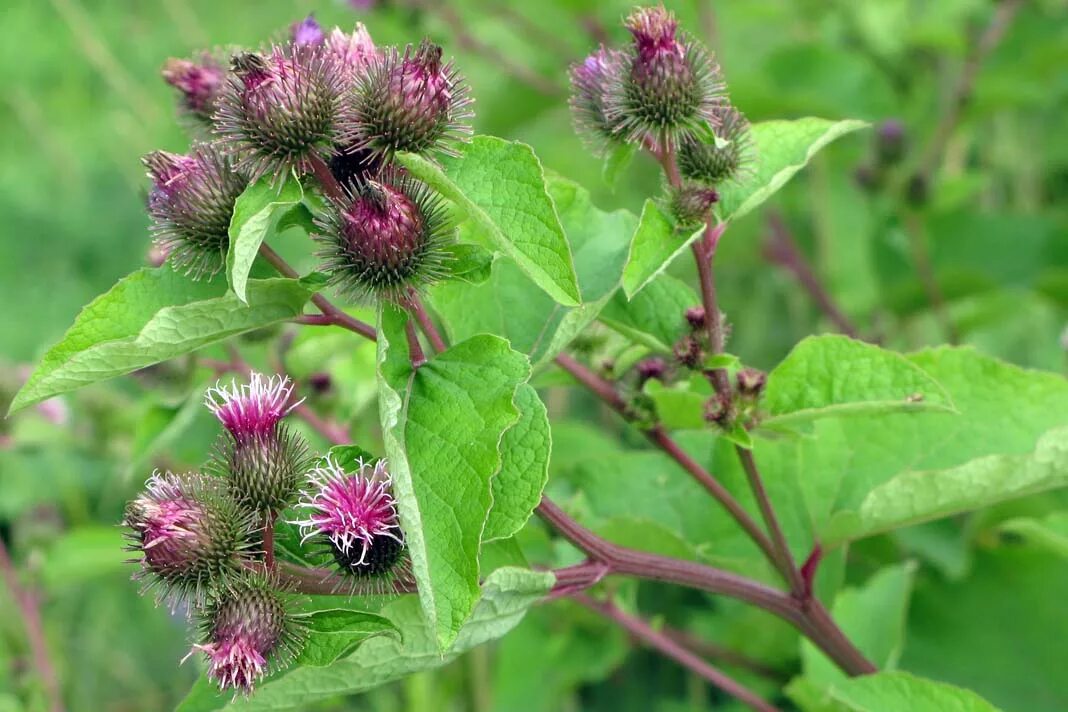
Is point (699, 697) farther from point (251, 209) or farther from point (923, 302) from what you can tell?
point (251, 209)

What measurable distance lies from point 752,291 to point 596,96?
308cm

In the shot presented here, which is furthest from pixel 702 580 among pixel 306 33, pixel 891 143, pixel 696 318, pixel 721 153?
pixel 891 143

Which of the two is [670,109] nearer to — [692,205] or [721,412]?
[692,205]

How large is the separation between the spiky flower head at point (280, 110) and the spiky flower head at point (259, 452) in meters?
0.28

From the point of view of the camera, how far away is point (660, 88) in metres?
1.45

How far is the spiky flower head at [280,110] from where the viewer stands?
1280mm

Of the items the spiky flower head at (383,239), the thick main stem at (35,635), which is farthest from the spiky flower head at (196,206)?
the thick main stem at (35,635)

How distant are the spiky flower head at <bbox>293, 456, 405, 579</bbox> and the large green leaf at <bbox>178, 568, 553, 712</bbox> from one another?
68 mm

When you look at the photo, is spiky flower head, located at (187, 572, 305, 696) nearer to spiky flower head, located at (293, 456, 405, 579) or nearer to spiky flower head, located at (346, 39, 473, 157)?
Result: spiky flower head, located at (293, 456, 405, 579)

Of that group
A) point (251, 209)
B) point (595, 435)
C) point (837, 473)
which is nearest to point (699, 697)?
point (595, 435)

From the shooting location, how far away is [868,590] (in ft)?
6.98

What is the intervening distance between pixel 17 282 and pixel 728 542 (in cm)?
451

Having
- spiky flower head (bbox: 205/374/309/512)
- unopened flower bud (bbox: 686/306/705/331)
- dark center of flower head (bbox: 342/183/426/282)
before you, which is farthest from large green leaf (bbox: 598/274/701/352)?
spiky flower head (bbox: 205/374/309/512)

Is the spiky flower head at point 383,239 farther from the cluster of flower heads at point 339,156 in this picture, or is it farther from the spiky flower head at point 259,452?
the spiky flower head at point 259,452
